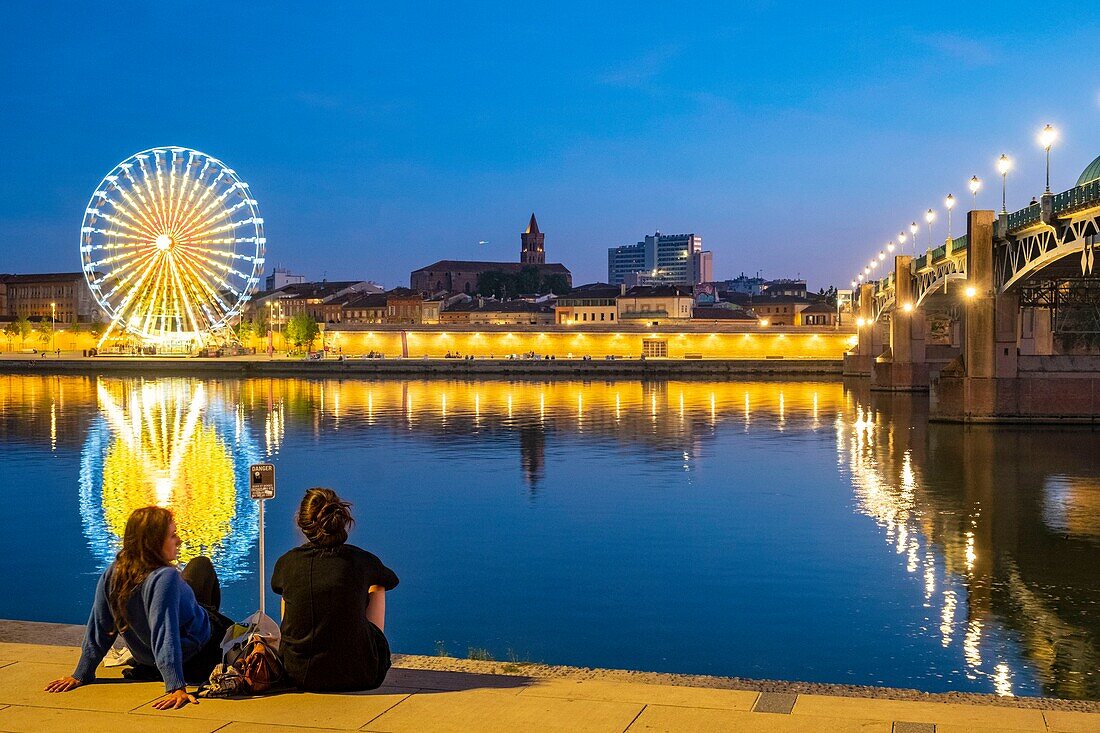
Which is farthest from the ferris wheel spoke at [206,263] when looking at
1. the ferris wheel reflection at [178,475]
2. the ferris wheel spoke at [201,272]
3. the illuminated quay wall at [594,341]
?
the illuminated quay wall at [594,341]

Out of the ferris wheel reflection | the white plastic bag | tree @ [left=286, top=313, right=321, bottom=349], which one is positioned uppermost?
tree @ [left=286, top=313, right=321, bottom=349]

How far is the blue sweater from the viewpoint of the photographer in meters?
8.00

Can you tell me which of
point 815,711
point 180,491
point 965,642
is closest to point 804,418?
point 180,491

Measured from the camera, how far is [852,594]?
20000 mm

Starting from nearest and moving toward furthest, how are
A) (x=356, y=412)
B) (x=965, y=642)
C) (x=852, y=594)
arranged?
(x=965, y=642) → (x=852, y=594) → (x=356, y=412)

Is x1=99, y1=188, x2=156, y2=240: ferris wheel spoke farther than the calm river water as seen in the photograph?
Yes

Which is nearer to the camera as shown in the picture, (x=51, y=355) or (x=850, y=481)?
(x=850, y=481)

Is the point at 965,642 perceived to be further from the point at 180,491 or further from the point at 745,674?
the point at 180,491

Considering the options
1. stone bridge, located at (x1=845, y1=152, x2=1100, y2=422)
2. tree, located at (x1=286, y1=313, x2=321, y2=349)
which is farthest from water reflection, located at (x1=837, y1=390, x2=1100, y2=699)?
tree, located at (x1=286, y1=313, x2=321, y2=349)

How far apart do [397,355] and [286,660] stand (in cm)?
12462

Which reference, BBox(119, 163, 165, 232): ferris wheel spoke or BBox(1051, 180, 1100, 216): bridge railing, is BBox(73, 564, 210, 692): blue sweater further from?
BBox(119, 163, 165, 232): ferris wheel spoke

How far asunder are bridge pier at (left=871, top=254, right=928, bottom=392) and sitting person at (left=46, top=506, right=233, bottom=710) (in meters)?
72.6

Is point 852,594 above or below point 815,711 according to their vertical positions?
below

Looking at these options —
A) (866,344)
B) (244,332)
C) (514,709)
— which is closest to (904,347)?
(866,344)
